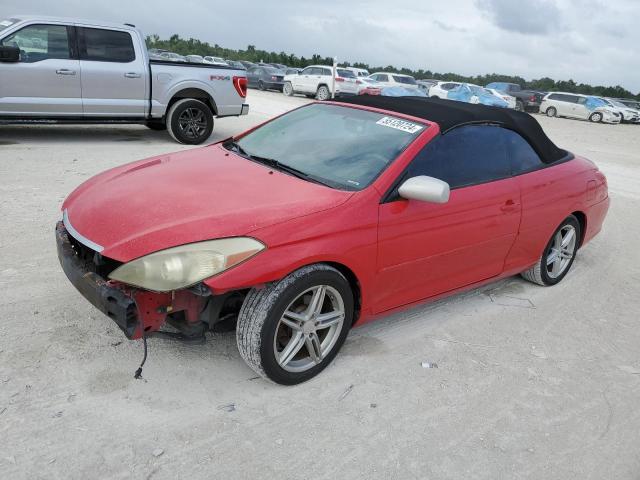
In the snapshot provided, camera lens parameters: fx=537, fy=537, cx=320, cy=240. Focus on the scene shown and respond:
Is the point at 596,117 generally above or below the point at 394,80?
below

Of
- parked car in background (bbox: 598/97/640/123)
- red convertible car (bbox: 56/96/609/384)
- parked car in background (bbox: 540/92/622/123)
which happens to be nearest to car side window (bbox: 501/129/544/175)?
red convertible car (bbox: 56/96/609/384)

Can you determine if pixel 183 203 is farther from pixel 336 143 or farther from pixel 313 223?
pixel 336 143

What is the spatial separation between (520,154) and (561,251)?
1.15 m

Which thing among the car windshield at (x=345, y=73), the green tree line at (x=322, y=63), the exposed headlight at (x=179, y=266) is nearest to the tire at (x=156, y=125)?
the exposed headlight at (x=179, y=266)

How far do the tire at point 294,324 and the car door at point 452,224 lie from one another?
31 cm

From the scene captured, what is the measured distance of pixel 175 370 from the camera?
305 centimetres

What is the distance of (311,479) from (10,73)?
318 inches

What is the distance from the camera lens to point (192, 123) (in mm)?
9930

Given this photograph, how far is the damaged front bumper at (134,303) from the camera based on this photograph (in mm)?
2547

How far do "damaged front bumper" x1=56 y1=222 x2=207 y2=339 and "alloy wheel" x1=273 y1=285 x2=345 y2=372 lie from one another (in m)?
0.48

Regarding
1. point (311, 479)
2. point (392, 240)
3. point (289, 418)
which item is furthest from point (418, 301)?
point (311, 479)

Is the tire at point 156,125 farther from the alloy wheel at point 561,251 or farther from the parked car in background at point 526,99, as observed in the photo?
the parked car in background at point 526,99

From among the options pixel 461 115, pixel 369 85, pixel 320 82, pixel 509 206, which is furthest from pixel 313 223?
pixel 320 82

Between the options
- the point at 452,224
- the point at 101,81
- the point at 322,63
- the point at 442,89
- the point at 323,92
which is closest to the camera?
the point at 452,224
